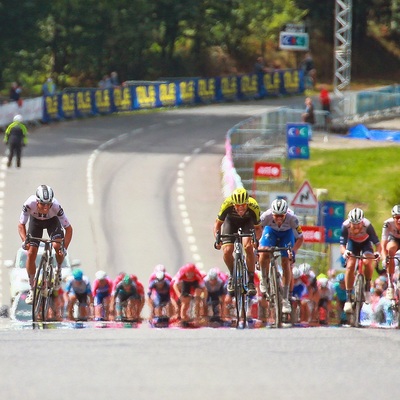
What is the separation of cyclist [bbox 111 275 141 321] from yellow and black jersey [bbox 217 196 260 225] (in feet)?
16.2

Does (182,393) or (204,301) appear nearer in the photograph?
(182,393)

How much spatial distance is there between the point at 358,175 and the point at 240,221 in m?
28.5

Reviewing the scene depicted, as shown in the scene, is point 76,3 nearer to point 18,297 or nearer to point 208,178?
point 208,178

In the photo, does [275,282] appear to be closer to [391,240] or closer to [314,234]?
[391,240]

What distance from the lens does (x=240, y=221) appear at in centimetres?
1962

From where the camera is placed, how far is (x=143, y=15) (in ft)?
221

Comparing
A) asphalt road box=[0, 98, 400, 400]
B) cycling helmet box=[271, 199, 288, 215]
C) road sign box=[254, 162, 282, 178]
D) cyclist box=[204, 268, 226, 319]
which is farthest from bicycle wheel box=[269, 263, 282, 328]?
road sign box=[254, 162, 282, 178]

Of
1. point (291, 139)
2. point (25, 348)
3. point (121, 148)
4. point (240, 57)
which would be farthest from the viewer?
point (240, 57)

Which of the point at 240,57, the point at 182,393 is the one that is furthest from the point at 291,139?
the point at 240,57

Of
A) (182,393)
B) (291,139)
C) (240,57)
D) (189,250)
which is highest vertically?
(240,57)

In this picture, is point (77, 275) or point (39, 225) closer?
point (39, 225)

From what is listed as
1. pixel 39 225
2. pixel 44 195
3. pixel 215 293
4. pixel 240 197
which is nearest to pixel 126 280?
pixel 215 293

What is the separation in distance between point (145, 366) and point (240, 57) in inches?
2393

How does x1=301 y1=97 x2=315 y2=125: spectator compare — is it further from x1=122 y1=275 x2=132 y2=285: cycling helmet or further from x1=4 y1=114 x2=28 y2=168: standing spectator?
x1=122 y1=275 x2=132 y2=285: cycling helmet
